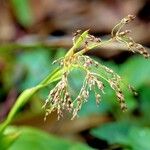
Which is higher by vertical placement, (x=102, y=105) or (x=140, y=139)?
(x=140, y=139)

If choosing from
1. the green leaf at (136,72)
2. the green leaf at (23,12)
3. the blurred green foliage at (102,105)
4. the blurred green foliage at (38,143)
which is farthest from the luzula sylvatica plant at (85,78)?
the green leaf at (23,12)

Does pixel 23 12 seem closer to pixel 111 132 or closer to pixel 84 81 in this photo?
pixel 111 132

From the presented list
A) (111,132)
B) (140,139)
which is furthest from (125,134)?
(140,139)

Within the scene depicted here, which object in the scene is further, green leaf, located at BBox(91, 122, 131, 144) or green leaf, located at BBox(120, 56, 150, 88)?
green leaf, located at BBox(120, 56, 150, 88)

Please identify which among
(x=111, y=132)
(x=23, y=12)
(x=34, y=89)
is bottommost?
(x=23, y=12)

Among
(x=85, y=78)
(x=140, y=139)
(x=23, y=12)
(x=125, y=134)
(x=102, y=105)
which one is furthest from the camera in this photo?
(x=23, y=12)

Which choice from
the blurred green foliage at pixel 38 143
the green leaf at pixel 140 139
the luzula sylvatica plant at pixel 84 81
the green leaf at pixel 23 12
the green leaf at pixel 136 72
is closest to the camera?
the luzula sylvatica plant at pixel 84 81

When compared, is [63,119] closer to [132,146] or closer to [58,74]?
[132,146]

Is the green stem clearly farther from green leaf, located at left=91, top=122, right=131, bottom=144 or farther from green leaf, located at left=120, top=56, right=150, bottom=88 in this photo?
green leaf, located at left=120, top=56, right=150, bottom=88

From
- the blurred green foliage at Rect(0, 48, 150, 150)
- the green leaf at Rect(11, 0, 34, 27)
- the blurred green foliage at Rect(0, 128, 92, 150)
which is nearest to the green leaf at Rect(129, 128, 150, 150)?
the blurred green foliage at Rect(0, 48, 150, 150)

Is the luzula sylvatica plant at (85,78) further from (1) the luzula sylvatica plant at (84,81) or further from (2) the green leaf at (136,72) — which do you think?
(2) the green leaf at (136,72)

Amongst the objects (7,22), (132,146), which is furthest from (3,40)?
(132,146)
